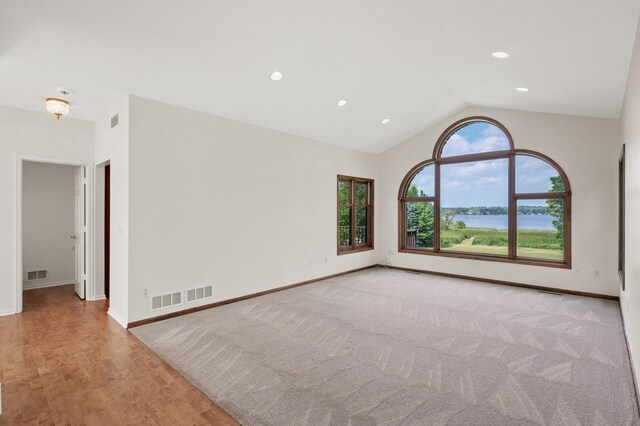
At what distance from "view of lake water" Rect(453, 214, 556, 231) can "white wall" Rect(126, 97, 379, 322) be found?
2893 millimetres

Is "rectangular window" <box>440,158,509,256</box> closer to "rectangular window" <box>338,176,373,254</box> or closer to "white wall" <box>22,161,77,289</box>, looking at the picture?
"rectangular window" <box>338,176,373,254</box>

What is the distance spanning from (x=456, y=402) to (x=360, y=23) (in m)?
3.36

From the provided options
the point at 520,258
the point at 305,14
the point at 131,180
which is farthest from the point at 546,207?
the point at 131,180

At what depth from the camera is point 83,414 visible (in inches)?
90.4

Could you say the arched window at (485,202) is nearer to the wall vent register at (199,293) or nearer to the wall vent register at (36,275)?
the wall vent register at (199,293)

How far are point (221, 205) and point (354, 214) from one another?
3.47 m

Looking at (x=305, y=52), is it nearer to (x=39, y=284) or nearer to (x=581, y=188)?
(x=581, y=188)

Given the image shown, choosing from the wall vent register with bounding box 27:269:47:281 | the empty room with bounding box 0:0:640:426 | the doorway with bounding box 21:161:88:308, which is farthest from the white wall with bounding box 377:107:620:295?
the wall vent register with bounding box 27:269:47:281

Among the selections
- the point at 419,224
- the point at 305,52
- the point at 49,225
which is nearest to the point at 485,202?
the point at 419,224

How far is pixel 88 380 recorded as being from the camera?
2.75 meters

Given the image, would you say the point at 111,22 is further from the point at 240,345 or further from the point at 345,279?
the point at 345,279

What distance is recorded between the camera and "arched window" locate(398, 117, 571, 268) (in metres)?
5.89

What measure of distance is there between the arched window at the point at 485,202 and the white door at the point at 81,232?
601cm

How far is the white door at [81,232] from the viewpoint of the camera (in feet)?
17.0
